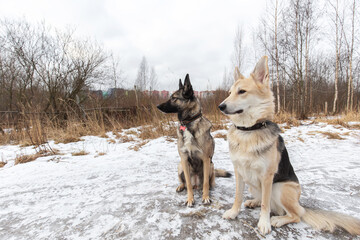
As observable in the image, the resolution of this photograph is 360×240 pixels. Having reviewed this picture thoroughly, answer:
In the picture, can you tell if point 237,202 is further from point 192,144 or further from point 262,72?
point 262,72

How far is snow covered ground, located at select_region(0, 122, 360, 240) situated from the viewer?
1394 mm

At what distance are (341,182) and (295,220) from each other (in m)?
1.41

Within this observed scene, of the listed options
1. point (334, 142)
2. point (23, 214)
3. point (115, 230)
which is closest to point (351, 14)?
point (334, 142)

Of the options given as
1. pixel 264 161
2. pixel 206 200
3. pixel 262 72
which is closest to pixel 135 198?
pixel 206 200

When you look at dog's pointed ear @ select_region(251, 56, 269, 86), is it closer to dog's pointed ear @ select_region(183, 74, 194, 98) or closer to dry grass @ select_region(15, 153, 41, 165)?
dog's pointed ear @ select_region(183, 74, 194, 98)

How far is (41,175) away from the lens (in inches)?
106

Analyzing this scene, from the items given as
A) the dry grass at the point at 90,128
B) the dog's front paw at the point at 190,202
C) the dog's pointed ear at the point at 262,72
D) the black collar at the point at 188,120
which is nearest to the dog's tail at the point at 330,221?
the dog's front paw at the point at 190,202

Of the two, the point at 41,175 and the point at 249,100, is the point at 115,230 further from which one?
the point at 41,175

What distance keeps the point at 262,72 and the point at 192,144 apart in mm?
1137

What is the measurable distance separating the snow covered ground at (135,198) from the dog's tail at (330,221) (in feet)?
0.19

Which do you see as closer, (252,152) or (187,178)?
(252,152)

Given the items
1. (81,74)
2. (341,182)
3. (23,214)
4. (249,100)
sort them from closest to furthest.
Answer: (249,100)
(23,214)
(341,182)
(81,74)

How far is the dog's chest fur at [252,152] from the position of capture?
1.38 metres

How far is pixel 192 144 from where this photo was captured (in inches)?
79.1
